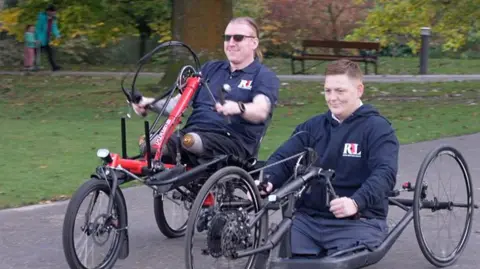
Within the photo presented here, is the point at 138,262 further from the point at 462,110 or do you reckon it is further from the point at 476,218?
the point at 462,110

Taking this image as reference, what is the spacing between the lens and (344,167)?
5.77 metres

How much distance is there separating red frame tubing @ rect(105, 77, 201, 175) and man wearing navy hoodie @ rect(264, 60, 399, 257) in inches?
29.7

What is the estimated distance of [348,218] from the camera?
5684 mm

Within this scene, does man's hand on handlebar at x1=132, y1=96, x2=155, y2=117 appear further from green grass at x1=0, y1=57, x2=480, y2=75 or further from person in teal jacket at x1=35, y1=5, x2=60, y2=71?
green grass at x1=0, y1=57, x2=480, y2=75

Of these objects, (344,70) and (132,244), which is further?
(132,244)

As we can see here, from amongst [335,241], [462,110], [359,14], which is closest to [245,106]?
[335,241]

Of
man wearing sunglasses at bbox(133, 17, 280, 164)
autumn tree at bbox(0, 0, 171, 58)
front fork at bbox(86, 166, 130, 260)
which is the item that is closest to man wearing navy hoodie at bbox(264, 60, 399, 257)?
man wearing sunglasses at bbox(133, 17, 280, 164)

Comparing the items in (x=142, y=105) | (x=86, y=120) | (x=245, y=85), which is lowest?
(x=86, y=120)

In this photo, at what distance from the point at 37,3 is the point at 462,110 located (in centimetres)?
813

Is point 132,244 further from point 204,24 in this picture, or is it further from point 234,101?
point 204,24

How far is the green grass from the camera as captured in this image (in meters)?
26.3

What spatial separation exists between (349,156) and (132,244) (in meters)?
1.90

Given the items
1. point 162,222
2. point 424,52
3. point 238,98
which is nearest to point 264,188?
point 238,98

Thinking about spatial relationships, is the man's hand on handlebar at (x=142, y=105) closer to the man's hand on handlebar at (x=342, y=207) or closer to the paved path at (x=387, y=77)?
the man's hand on handlebar at (x=342, y=207)
